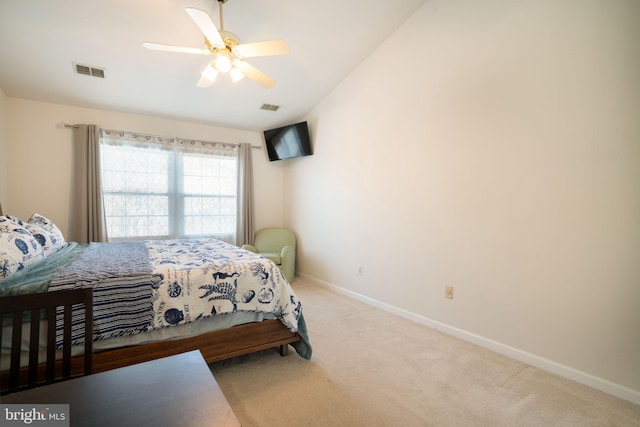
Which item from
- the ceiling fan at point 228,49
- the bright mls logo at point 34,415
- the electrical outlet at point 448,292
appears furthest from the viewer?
the electrical outlet at point 448,292

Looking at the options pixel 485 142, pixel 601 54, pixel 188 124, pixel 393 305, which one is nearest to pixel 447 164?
pixel 485 142

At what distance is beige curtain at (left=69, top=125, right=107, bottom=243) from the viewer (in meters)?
3.65

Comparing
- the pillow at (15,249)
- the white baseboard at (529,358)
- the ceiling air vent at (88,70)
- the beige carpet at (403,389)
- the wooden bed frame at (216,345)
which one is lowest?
the beige carpet at (403,389)

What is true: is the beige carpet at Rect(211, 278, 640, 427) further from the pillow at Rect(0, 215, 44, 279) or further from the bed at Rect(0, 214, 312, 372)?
the pillow at Rect(0, 215, 44, 279)

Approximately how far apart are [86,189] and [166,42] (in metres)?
2.15

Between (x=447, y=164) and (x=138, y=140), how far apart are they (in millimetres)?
3938

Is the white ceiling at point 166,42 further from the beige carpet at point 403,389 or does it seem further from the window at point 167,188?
the beige carpet at point 403,389

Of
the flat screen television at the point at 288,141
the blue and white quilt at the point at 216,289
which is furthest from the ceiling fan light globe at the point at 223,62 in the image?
the flat screen television at the point at 288,141

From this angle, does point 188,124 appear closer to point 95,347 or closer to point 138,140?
point 138,140

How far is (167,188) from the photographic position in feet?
14.1

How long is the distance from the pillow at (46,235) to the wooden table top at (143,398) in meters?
2.11

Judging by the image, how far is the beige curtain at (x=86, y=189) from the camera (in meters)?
3.65

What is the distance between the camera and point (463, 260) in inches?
101

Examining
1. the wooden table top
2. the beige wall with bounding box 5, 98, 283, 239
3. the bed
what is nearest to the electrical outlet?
the bed
